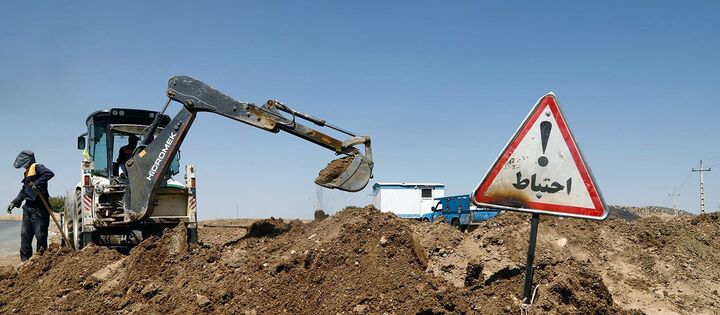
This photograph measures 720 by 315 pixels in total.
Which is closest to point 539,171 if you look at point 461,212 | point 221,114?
point 221,114

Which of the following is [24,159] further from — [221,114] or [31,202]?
[221,114]

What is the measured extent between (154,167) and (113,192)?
1.86 meters

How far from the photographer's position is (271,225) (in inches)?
421

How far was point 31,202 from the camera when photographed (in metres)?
11.2

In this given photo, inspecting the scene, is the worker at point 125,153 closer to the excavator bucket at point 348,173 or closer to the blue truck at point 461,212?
the excavator bucket at point 348,173

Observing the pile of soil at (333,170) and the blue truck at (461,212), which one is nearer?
the pile of soil at (333,170)

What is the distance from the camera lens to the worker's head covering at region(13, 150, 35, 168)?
11227 mm

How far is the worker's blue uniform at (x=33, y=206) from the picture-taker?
36.5ft

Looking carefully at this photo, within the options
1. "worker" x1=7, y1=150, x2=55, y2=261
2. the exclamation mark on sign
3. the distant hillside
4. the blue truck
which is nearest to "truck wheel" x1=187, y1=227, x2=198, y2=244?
"worker" x1=7, y1=150, x2=55, y2=261

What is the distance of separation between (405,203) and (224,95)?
23831mm

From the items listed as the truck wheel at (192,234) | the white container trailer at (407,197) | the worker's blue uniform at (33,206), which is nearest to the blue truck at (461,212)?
the white container trailer at (407,197)

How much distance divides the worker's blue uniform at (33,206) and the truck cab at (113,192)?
1.77 feet

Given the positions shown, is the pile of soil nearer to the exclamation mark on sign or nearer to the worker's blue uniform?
the exclamation mark on sign

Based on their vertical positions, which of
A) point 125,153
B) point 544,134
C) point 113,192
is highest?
point 125,153
